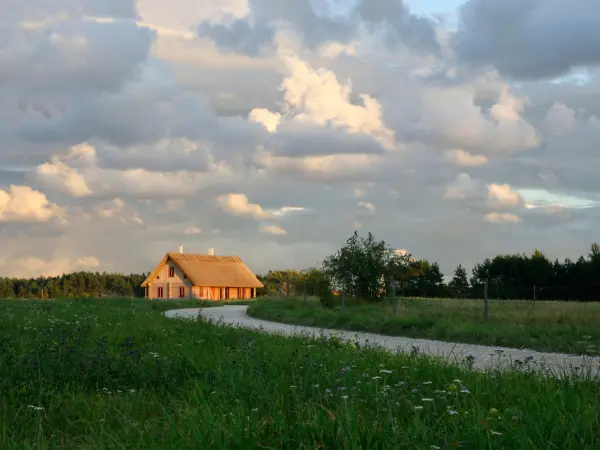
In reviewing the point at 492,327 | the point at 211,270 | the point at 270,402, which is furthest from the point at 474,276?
the point at 270,402

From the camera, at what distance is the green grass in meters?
4.39

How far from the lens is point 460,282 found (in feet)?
205

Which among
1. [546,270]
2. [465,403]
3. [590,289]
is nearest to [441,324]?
[465,403]

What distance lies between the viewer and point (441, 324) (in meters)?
18.7

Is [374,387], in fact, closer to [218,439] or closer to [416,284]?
[218,439]

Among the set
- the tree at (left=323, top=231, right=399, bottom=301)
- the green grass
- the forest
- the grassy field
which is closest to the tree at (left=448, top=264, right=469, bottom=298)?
the forest

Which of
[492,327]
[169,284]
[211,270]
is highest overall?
[211,270]

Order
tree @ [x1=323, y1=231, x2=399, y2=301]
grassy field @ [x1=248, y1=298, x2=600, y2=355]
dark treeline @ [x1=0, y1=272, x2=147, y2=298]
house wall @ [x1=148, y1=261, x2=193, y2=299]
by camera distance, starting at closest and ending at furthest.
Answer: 1. grassy field @ [x1=248, y1=298, x2=600, y2=355]
2. tree @ [x1=323, y1=231, x2=399, y2=301]
3. house wall @ [x1=148, y1=261, x2=193, y2=299]
4. dark treeline @ [x1=0, y1=272, x2=147, y2=298]

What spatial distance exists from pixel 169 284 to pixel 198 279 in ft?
15.4

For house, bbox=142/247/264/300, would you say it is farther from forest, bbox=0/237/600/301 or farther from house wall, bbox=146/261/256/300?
forest, bbox=0/237/600/301

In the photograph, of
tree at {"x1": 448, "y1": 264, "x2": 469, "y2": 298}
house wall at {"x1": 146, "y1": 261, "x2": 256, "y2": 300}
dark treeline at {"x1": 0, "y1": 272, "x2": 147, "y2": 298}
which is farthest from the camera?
dark treeline at {"x1": 0, "y1": 272, "x2": 147, "y2": 298}

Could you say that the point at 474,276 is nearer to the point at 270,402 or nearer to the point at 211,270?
the point at 211,270

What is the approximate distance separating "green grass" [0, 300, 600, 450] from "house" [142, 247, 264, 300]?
55877mm

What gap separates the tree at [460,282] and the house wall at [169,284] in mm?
25237
